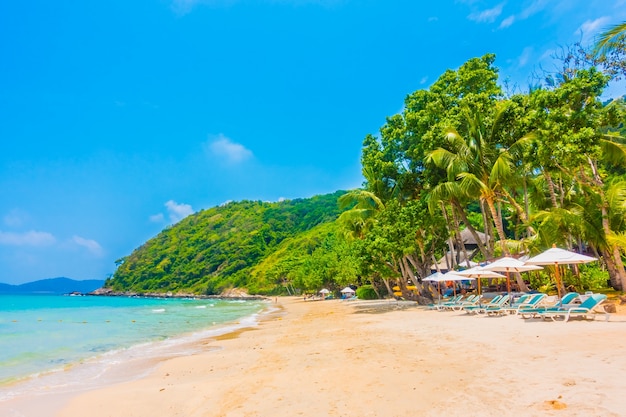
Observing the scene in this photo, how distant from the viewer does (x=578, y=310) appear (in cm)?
1023

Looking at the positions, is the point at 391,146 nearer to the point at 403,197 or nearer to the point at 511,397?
the point at 403,197

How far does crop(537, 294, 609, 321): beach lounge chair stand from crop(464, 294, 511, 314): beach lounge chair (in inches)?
99.5

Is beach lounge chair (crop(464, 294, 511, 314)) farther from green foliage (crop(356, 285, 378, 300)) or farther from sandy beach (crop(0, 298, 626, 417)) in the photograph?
green foliage (crop(356, 285, 378, 300))

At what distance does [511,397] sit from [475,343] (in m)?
3.67

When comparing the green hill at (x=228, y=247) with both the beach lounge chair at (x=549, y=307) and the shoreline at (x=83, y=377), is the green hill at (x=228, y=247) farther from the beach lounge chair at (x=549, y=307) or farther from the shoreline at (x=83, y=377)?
the beach lounge chair at (x=549, y=307)

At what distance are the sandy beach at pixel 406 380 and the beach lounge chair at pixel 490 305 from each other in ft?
11.0

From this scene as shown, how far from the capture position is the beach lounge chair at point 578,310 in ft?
33.0

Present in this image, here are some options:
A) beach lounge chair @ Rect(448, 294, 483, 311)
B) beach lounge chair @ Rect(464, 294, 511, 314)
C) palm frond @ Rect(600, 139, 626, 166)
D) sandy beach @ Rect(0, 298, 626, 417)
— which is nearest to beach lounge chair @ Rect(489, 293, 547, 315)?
beach lounge chair @ Rect(464, 294, 511, 314)

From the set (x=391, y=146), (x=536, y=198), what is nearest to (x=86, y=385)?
(x=391, y=146)

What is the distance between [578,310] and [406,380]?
22.8 feet

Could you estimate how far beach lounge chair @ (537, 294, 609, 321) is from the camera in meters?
10.1

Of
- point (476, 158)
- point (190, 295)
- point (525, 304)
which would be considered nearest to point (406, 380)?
point (525, 304)

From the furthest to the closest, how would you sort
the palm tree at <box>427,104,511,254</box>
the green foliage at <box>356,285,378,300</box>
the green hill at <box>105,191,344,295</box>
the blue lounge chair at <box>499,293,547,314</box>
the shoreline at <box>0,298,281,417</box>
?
1. the green hill at <box>105,191,344,295</box>
2. the green foliage at <box>356,285,378,300</box>
3. the palm tree at <box>427,104,511,254</box>
4. the blue lounge chair at <box>499,293,547,314</box>
5. the shoreline at <box>0,298,281,417</box>

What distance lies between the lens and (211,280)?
103 meters
